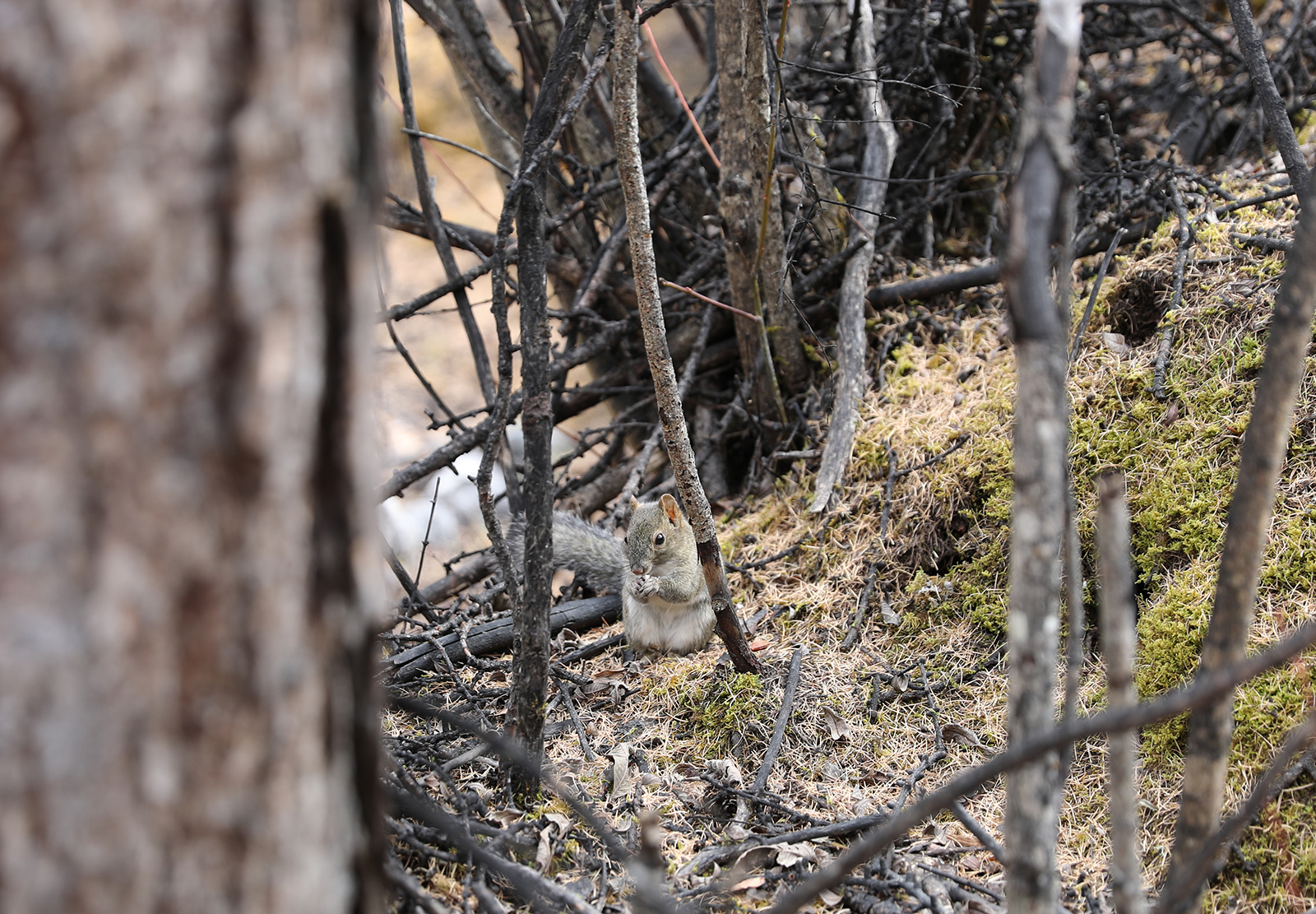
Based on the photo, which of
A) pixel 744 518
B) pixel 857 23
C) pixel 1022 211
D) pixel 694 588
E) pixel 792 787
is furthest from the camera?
pixel 857 23

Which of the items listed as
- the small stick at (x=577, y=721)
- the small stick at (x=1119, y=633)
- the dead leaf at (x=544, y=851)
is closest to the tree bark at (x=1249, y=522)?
the small stick at (x=1119, y=633)

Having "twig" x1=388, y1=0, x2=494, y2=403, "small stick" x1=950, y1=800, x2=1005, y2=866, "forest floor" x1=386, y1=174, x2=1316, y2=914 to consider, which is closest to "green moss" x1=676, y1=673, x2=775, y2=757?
"forest floor" x1=386, y1=174, x2=1316, y2=914

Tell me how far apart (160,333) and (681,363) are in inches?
141

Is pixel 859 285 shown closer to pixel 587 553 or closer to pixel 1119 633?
pixel 587 553

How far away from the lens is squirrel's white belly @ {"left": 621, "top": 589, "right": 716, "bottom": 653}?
3.04m

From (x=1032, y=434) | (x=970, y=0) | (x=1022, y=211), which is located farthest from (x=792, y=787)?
(x=970, y=0)

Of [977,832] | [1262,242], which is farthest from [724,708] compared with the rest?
[1262,242]

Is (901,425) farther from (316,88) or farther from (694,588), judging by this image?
(316,88)

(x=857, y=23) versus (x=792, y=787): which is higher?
(x=857, y=23)

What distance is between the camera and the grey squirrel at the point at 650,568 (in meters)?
3.05

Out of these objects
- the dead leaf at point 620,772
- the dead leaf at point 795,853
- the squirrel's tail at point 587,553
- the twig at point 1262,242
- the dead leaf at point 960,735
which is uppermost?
the twig at point 1262,242

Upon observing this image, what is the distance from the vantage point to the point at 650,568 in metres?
3.33

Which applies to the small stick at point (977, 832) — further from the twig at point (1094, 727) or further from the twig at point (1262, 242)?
the twig at point (1262, 242)

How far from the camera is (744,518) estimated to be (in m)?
3.68
